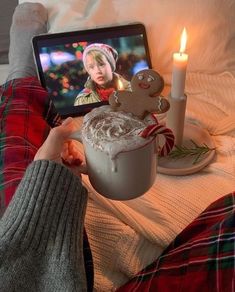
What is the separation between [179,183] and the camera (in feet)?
2.24

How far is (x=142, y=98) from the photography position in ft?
1.60

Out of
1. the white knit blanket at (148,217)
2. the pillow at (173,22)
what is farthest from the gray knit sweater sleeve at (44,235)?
the pillow at (173,22)

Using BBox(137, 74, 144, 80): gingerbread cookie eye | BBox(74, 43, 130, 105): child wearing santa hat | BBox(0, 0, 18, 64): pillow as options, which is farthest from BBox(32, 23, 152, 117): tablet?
BBox(0, 0, 18, 64): pillow

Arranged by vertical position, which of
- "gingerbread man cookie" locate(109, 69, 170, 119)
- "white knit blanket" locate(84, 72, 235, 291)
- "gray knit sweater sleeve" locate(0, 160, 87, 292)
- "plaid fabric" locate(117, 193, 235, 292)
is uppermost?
"gingerbread man cookie" locate(109, 69, 170, 119)

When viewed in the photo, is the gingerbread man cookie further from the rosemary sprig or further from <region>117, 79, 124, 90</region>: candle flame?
<region>117, 79, 124, 90</region>: candle flame

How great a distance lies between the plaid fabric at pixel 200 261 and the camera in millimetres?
461

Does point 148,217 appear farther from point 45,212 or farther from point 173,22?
point 173,22

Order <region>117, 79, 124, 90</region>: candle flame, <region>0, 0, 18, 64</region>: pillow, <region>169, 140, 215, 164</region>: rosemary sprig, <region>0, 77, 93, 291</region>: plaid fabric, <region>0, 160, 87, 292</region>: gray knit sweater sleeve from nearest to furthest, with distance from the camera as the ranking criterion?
<region>0, 160, 87, 292</region>: gray knit sweater sleeve
<region>0, 77, 93, 291</region>: plaid fabric
<region>169, 140, 215, 164</region>: rosemary sprig
<region>117, 79, 124, 90</region>: candle flame
<region>0, 0, 18, 64</region>: pillow

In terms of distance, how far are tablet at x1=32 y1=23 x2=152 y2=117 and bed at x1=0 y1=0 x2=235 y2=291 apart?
6 cm

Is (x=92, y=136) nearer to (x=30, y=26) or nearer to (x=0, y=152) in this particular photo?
(x=0, y=152)

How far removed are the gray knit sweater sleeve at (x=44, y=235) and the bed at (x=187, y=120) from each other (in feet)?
0.37

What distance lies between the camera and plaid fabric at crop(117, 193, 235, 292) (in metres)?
0.46

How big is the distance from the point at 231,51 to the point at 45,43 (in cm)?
49

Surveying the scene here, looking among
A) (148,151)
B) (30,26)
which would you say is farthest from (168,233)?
(30,26)
